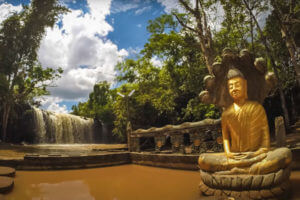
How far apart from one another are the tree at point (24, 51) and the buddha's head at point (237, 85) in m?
18.4

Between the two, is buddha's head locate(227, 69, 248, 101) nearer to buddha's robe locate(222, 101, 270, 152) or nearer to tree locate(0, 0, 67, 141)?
buddha's robe locate(222, 101, 270, 152)

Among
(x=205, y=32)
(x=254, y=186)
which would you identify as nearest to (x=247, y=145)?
(x=254, y=186)

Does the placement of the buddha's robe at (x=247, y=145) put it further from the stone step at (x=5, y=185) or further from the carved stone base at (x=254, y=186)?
the stone step at (x=5, y=185)

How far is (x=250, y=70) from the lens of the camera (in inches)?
169

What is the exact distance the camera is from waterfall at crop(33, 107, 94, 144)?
17672mm

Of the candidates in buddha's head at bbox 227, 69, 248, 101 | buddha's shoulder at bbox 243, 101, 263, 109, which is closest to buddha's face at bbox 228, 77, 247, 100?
buddha's head at bbox 227, 69, 248, 101

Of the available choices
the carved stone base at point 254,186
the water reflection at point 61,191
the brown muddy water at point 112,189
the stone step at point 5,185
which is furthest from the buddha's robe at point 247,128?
the stone step at point 5,185

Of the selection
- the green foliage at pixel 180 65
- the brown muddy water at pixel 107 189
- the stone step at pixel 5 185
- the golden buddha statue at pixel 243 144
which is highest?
the green foliage at pixel 180 65

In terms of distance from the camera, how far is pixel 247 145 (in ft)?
12.0

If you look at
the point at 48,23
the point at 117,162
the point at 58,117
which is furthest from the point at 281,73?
the point at 48,23

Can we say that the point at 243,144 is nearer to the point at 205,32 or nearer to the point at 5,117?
the point at 205,32

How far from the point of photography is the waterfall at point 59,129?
58.0 feet

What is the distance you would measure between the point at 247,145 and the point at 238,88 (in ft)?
3.67

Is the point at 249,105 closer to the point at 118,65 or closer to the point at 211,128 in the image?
the point at 211,128
